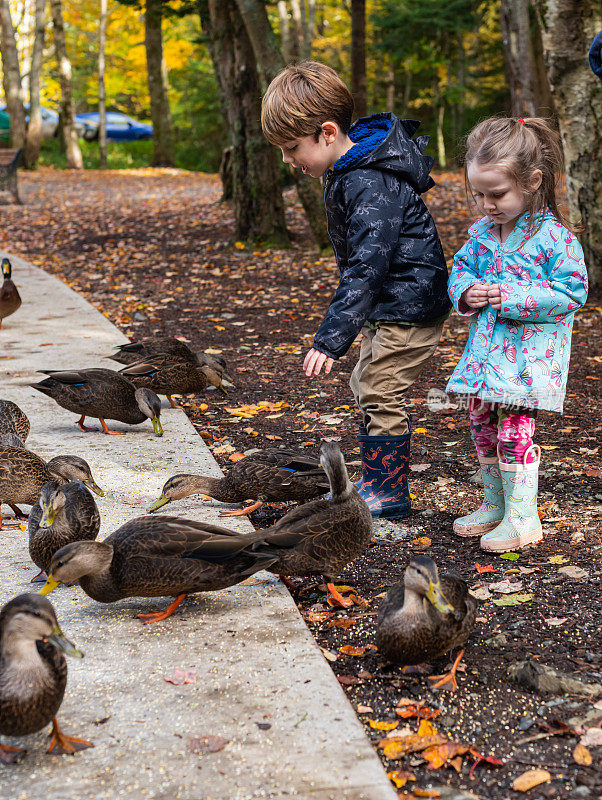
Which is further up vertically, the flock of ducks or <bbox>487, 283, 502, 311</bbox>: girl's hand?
<bbox>487, 283, 502, 311</bbox>: girl's hand

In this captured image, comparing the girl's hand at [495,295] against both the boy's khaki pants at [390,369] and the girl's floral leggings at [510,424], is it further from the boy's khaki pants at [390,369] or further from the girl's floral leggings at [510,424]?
the boy's khaki pants at [390,369]

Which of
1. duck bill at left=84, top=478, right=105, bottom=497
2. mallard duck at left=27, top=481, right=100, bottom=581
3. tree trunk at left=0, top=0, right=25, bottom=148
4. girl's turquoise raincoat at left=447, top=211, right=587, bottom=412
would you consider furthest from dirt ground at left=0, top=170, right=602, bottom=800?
tree trunk at left=0, top=0, right=25, bottom=148

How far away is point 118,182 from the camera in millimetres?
27438

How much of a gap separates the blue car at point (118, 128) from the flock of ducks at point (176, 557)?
143 feet

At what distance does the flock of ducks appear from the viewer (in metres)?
2.65

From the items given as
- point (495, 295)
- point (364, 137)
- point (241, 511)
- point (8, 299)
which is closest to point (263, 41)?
point (8, 299)

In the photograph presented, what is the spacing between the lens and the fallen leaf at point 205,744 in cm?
261

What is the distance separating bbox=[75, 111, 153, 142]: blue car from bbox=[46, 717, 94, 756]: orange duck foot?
46.0 meters

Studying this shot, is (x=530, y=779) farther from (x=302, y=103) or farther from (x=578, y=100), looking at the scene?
(x=578, y=100)

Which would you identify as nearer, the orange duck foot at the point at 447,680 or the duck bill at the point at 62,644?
the duck bill at the point at 62,644

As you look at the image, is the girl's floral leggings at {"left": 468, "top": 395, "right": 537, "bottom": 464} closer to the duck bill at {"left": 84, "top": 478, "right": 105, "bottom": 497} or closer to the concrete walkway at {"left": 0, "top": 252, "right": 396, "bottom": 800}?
the concrete walkway at {"left": 0, "top": 252, "right": 396, "bottom": 800}

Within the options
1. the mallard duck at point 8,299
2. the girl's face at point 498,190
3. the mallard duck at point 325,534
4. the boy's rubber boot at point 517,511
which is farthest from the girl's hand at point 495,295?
the mallard duck at point 8,299

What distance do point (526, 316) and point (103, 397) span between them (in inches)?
122

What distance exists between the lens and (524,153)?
380 cm
